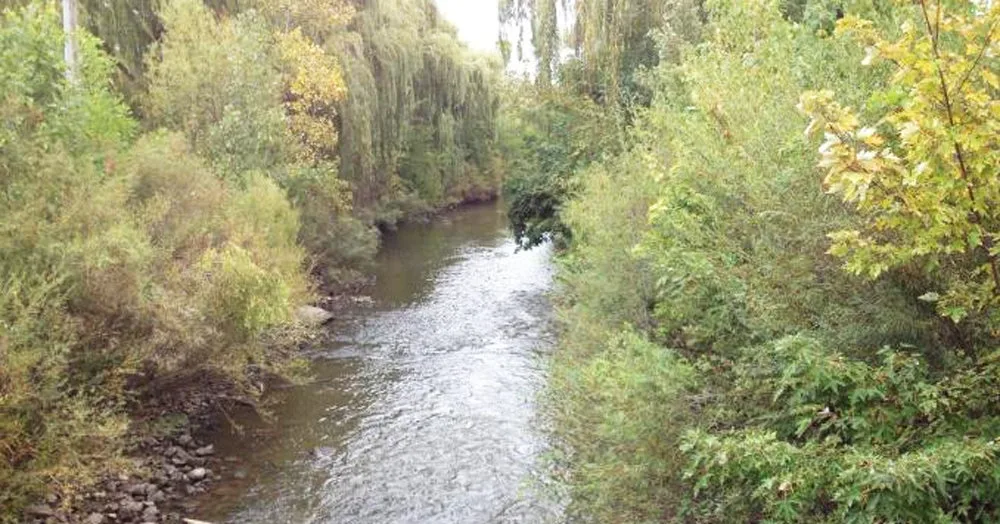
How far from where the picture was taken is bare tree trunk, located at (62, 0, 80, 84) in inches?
409

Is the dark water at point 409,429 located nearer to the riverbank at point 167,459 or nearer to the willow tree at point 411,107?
the riverbank at point 167,459

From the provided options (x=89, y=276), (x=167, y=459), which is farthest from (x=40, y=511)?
(x=89, y=276)

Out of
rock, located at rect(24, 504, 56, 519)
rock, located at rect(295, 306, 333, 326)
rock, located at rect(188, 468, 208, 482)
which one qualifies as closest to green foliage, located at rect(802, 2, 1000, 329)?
rock, located at rect(24, 504, 56, 519)

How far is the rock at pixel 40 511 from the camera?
677cm

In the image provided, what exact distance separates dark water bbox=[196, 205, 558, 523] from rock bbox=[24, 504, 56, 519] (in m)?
1.44

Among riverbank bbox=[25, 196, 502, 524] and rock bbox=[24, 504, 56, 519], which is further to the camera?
riverbank bbox=[25, 196, 502, 524]

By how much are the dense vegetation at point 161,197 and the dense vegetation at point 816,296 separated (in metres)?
4.49

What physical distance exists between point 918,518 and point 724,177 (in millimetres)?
3248

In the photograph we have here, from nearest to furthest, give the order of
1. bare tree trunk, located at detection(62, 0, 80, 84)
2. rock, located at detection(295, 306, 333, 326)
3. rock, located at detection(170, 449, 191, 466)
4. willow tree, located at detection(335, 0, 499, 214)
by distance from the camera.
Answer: rock, located at detection(170, 449, 191, 466), bare tree trunk, located at detection(62, 0, 80, 84), rock, located at detection(295, 306, 333, 326), willow tree, located at detection(335, 0, 499, 214)

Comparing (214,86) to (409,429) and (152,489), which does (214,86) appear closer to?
(409,429)

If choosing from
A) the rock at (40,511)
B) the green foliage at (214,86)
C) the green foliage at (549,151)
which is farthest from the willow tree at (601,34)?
the rock at (40,511)

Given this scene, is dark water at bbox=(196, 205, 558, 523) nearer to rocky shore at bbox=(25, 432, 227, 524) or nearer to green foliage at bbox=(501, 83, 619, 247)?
rocky shore at bbox=(25, 432, 227, 524)

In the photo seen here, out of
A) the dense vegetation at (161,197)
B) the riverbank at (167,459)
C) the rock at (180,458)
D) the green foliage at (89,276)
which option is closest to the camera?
the green foliage at (89,276)

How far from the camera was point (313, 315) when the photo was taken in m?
15.3
